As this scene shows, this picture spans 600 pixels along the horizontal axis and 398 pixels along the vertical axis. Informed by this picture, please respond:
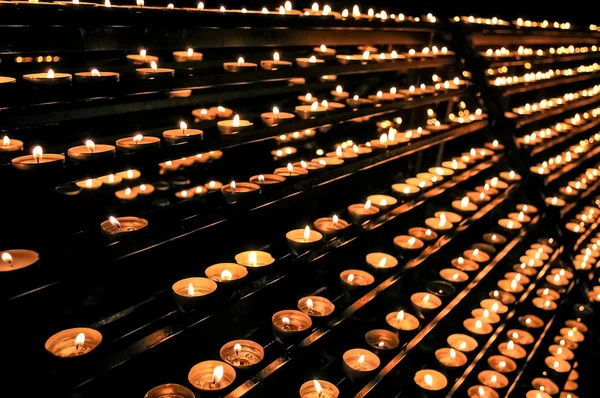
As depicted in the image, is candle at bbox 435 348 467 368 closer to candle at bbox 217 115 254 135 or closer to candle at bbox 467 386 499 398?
candle at bbox 467 386 499 398

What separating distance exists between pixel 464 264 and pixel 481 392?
721mm

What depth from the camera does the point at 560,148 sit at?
5246mm

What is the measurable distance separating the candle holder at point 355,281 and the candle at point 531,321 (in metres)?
1.37

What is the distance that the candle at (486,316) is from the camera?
8.71ft

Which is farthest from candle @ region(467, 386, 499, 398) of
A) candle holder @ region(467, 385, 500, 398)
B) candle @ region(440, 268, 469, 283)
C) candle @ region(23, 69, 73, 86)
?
candle @ region(23, 69, 73, 86)

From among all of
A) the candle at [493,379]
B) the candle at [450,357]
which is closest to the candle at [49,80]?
the candle at [450,357]

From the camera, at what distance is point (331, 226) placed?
2229 millimetres

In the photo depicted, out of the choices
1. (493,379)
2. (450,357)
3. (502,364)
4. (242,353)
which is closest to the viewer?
(242,353)

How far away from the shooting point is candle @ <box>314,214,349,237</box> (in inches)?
83.5

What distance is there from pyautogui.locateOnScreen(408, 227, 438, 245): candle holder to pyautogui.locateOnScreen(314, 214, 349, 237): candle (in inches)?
20.0

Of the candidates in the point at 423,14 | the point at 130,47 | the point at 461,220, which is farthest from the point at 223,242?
the point at 423,14

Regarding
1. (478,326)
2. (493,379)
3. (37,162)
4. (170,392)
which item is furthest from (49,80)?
(493,379)

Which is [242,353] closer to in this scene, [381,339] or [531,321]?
[381,339]

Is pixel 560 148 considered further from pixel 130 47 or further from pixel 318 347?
pixel 130 47
